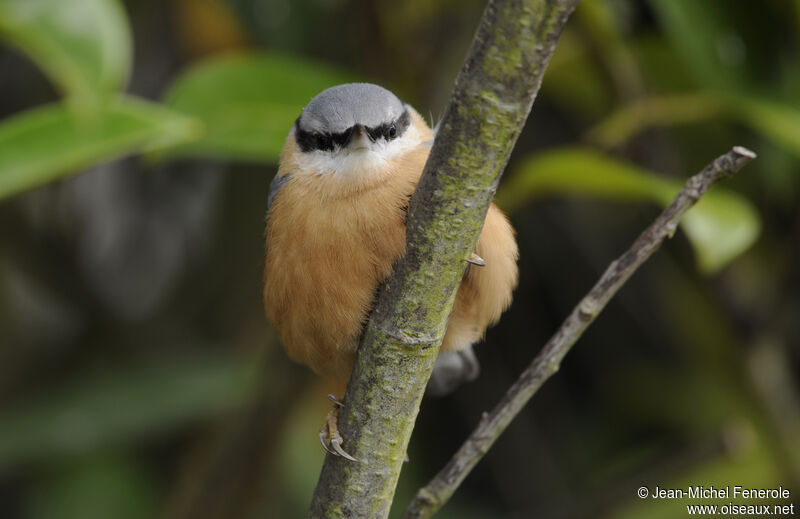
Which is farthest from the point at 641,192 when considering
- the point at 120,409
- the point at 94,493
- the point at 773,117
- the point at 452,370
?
the point at 94,493

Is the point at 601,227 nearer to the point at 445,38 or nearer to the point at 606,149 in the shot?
the point at 606,149

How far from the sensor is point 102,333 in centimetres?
383

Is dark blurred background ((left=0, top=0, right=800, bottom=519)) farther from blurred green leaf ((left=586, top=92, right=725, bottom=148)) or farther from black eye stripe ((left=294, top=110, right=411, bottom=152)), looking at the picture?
black eye stripe ((left=294, top=110, right=411, bottom=152))

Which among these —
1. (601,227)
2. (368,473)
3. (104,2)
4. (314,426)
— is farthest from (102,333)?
(368,473)

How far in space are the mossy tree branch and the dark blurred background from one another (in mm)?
1219

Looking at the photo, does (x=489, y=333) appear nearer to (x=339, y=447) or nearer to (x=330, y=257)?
(x=330, y=257)

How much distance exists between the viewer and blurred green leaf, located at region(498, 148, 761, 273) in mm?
2164

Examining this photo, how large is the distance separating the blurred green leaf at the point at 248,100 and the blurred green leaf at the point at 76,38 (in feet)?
1.30

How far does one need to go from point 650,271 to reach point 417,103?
4.36 ft

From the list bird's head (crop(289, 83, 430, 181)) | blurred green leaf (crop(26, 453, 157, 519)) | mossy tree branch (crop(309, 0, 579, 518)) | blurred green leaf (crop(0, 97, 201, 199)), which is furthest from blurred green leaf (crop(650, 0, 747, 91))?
blurred green leaf (crop(26, 453, 157, 519))

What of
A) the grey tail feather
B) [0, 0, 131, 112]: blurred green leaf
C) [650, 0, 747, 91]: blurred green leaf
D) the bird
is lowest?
the grey tail feather

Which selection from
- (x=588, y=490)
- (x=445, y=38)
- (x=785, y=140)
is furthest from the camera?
(x=588, y=490)

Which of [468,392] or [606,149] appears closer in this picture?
[606,149]

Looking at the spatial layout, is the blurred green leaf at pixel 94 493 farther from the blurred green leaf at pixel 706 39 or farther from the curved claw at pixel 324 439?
the blurred green leaf at pixel 706 39
